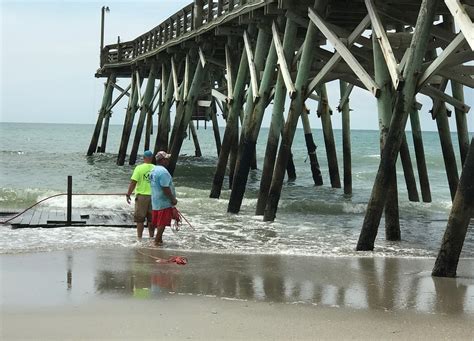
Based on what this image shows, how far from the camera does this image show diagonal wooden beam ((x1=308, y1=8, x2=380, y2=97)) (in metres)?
9.81

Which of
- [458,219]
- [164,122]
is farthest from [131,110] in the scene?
[458,219]

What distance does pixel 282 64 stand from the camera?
12.5m

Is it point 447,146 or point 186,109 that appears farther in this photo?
point 186,109

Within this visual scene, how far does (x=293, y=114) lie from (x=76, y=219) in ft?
13.7

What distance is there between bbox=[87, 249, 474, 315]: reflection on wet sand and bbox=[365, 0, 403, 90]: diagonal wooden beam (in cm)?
234

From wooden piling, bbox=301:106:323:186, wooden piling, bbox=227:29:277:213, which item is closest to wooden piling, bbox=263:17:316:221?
wooden piling, bbox=227:29:277:213

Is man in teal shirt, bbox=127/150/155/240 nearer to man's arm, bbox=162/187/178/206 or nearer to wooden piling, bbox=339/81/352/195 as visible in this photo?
man's arm, bbox=162/187/178/206

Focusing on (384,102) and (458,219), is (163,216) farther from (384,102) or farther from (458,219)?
(458,219)

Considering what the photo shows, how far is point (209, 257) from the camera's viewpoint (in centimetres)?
897

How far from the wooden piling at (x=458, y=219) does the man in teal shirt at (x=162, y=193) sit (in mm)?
3774

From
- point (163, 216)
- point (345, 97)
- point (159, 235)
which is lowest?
point (159, 235)

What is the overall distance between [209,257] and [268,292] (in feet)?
7.52

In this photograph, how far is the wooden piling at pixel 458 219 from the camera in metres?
7.06

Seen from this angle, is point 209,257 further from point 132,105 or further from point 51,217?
point 132,105
